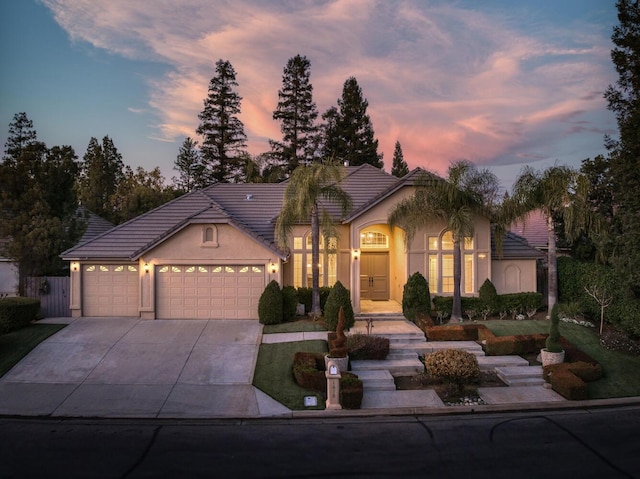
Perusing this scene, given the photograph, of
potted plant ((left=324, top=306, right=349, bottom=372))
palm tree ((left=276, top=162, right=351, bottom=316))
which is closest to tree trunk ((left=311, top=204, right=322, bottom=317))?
palm tree ((left=276, top=162, right=351, bottom=316))

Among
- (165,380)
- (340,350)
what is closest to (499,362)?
(340,350)

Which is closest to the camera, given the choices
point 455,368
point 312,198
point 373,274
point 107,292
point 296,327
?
point 455,368

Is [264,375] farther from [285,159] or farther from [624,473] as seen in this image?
[285,159]

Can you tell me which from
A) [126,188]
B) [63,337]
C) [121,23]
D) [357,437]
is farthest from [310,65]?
[357,437]

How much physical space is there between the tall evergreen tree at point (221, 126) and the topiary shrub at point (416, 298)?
29881 mm

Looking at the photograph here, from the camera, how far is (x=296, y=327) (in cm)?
1664

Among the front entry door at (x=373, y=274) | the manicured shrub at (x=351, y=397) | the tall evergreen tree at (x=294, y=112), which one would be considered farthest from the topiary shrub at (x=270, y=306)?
the tall evergreen tree at (x=294, y=112)

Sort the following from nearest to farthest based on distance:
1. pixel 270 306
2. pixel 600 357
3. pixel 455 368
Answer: pixel 455 368 → pixel 600 357 → pixel 270 306

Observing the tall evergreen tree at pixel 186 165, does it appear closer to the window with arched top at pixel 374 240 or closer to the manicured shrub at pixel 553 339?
the window with arched top at pixel 374 240

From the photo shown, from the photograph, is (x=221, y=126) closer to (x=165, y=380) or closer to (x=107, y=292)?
(x=107, y=292)

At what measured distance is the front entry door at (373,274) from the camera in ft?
70.9

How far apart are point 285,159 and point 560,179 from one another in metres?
30.8

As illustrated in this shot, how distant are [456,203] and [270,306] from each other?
8.63 m

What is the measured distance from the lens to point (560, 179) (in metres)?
16.6
